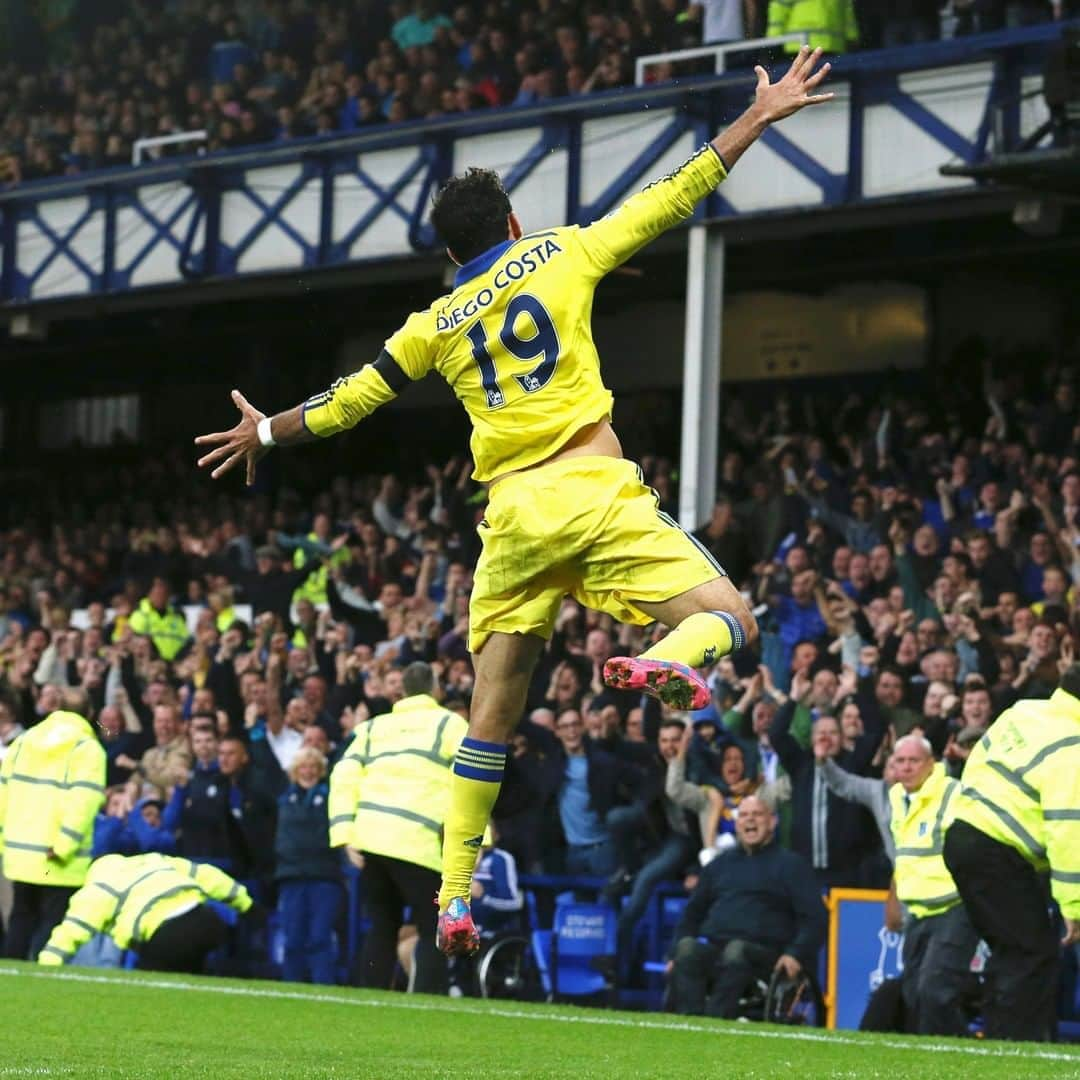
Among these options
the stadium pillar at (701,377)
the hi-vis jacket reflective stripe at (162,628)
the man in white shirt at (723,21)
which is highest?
the man in white shirt at (723,21)

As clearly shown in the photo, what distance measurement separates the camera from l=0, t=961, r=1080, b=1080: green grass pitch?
7660 mm

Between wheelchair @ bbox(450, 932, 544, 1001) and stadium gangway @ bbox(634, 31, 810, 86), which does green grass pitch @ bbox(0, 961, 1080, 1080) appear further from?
stadium gangway @ bbox(634, 31, 810, 86)

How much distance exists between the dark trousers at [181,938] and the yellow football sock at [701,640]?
736cm

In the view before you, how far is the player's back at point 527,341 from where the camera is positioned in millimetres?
7488

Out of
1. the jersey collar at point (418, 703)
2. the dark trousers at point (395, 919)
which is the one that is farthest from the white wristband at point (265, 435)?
the dark trousers at point (395, 919)

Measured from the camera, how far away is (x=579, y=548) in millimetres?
7383

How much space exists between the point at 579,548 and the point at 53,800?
801cm

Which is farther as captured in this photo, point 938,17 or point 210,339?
point 210,339

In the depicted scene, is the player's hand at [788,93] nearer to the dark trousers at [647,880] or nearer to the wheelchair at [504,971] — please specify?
the dark trousers at [647,880]

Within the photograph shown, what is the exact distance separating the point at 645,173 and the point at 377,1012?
1073cm

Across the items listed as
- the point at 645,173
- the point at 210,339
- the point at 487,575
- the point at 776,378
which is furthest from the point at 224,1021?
the point at 210,339

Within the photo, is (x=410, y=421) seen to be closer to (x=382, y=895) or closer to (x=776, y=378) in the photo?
(x=776, y=378)

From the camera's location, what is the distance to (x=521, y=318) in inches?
295

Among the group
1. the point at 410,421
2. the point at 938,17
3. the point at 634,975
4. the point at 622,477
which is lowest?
the point at 634,975
